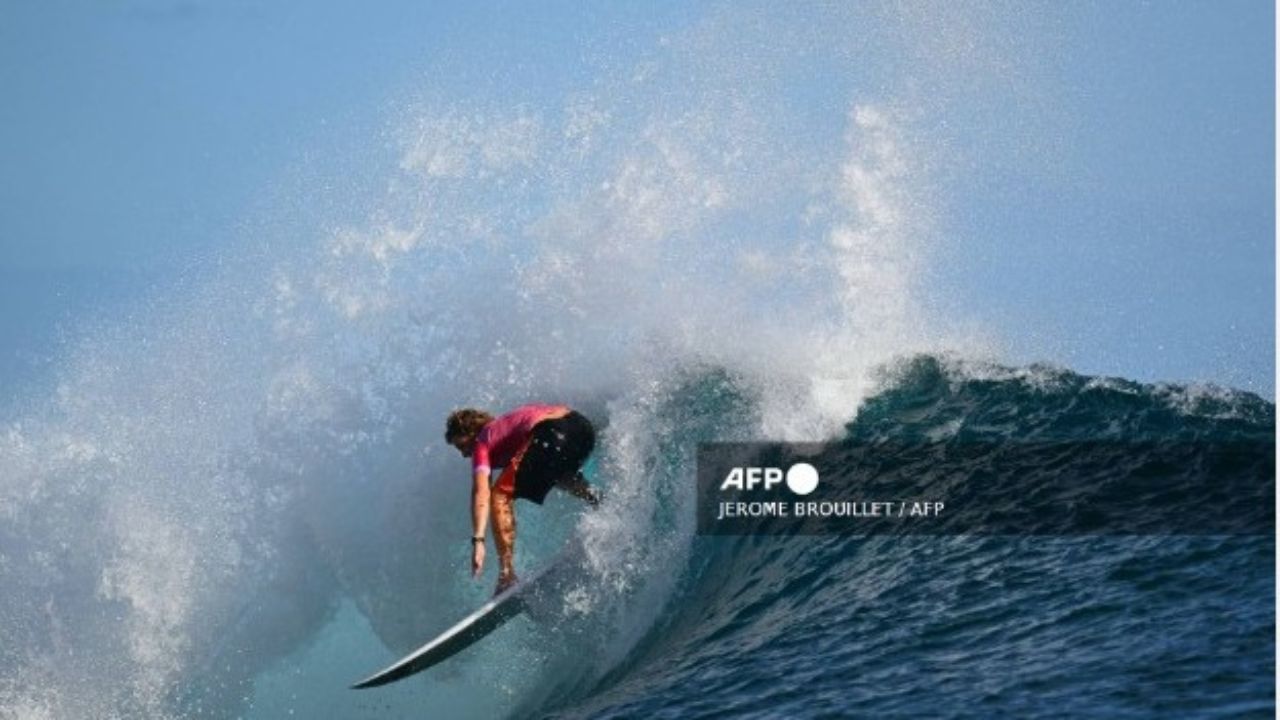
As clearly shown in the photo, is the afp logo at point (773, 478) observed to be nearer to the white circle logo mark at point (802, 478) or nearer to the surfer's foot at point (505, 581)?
the white circle logo mark at point (802, 478)

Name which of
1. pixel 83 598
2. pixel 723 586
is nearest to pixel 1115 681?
pixel 723 586

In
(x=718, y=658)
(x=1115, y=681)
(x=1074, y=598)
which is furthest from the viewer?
(x=718, y=658)

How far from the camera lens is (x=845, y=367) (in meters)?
12.0

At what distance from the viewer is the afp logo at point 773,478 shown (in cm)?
862

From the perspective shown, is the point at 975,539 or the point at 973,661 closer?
the point at 973,661

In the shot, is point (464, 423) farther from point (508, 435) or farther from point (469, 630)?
point (469, 630)

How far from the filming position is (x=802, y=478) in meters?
8.95

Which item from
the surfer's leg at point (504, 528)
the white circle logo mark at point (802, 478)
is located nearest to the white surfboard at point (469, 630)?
the surfer's leg at point (504, 528)

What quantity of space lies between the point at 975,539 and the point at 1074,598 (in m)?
1.31

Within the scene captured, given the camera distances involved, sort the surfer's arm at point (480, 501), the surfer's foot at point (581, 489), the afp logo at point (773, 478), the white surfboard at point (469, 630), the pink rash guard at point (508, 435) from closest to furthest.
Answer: the surfer's arm at point (480, 501), the afp logo at point (773, 478), the pink rash guard at point (508, 435), the white surfboard at point (469, 630), the surfer's foot at point (581, 489)

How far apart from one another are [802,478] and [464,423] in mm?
2284

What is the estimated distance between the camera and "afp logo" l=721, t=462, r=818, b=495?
8.62 metres

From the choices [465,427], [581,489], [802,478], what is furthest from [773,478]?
[465,427]

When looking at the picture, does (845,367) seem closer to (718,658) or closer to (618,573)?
(618,573)
